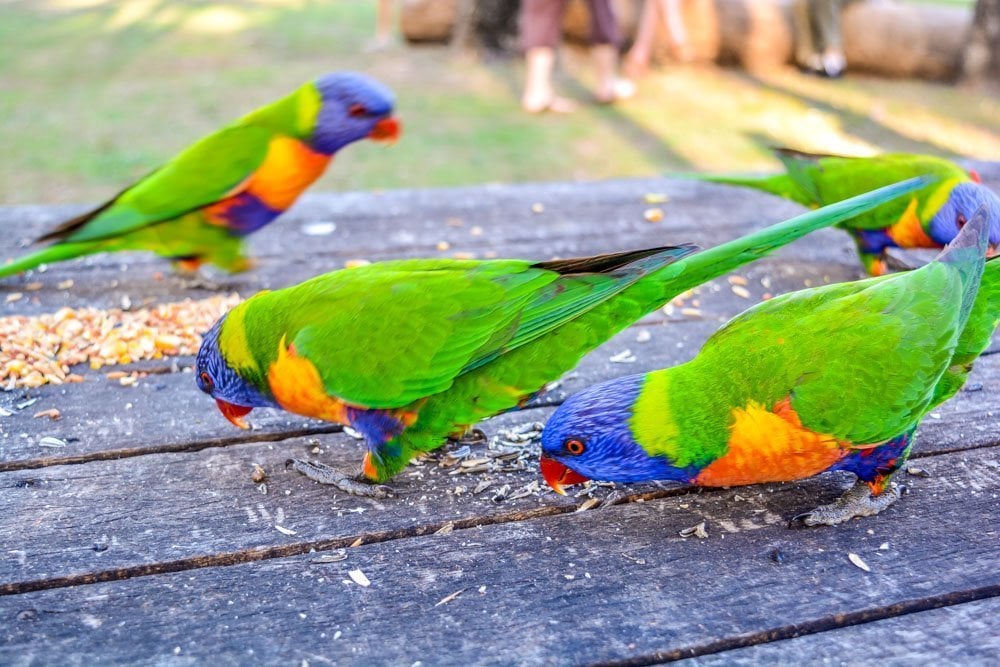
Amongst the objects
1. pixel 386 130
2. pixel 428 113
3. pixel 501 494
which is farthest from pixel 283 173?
pixel 428 113

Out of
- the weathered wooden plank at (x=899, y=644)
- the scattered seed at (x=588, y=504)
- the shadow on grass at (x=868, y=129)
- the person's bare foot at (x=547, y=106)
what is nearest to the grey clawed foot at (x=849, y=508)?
the weathered wooden plank at (x=899, y=644)

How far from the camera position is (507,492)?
179 cm

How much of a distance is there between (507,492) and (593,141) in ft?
18.8

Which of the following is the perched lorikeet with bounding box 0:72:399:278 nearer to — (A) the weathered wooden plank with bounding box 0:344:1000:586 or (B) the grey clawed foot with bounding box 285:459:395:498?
(A) the weathered wooden plank with bounding box 0:344:1000:586

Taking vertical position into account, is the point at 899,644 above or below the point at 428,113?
above

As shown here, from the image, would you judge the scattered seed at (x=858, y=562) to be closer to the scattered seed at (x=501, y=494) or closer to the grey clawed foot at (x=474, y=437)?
the scattered seed at (x=501, y=494)

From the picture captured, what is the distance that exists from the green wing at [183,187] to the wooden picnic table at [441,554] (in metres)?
0.68

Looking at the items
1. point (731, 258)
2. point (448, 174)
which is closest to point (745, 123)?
point (448, 174)

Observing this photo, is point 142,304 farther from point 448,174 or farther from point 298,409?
point 448,174

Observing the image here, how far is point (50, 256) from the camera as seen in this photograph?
8.86 ft

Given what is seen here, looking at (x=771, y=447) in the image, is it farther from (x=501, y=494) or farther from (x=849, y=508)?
(x=501, y=494)

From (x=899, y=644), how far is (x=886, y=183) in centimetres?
175

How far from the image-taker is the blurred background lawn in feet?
21.6

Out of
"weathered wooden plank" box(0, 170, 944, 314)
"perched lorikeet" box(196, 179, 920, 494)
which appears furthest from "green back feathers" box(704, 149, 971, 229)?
"perched lorikeet" box(196, 179, 920, 494)
